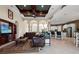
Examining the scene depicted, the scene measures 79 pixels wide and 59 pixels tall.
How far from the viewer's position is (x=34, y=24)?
1366cm

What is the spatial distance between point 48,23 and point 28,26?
7.75ft

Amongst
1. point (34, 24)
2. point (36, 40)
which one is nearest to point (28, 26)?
point (34, 24)

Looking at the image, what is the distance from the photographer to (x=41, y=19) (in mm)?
13367
